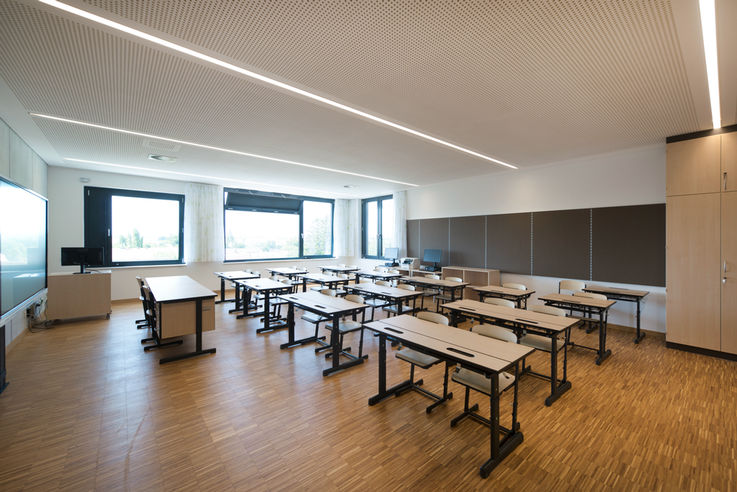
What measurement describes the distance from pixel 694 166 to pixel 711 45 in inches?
106

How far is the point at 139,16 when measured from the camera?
6.66ft

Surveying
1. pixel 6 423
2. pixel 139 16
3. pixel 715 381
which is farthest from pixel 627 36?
pixel 6 423

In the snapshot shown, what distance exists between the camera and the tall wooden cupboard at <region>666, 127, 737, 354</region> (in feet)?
13.1

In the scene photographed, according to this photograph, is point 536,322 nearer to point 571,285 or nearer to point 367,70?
point 367,70

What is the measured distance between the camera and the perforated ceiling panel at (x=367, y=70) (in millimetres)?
2029

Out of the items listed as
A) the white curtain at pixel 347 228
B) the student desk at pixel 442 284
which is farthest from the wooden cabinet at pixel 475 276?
the white curtain at pixel 347 228

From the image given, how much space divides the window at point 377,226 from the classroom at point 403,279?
11.5ft

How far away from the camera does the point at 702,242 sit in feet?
13.8

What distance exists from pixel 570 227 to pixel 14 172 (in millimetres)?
9113

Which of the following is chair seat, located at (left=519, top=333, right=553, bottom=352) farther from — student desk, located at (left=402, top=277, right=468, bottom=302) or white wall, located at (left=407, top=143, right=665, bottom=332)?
white wall, located at (left=407, top=143, right=665, bottom=332)

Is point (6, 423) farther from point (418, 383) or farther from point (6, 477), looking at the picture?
point (418, 383)

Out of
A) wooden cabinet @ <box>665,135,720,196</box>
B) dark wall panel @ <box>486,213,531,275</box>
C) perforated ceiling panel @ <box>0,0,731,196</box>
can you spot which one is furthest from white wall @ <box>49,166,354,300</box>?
wooden cabinet @ <box>665,135,720,196</box>

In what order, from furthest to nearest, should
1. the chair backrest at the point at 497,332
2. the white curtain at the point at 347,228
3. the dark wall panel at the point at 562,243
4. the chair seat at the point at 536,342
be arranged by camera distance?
the white curtain at the point at 347,228, the dark wall panel at the point at 562,243, the chair seat at the point at 536,342, the chair backrest at the point at 497,332

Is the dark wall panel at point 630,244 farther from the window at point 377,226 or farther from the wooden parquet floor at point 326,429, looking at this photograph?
the window at point 377,226
